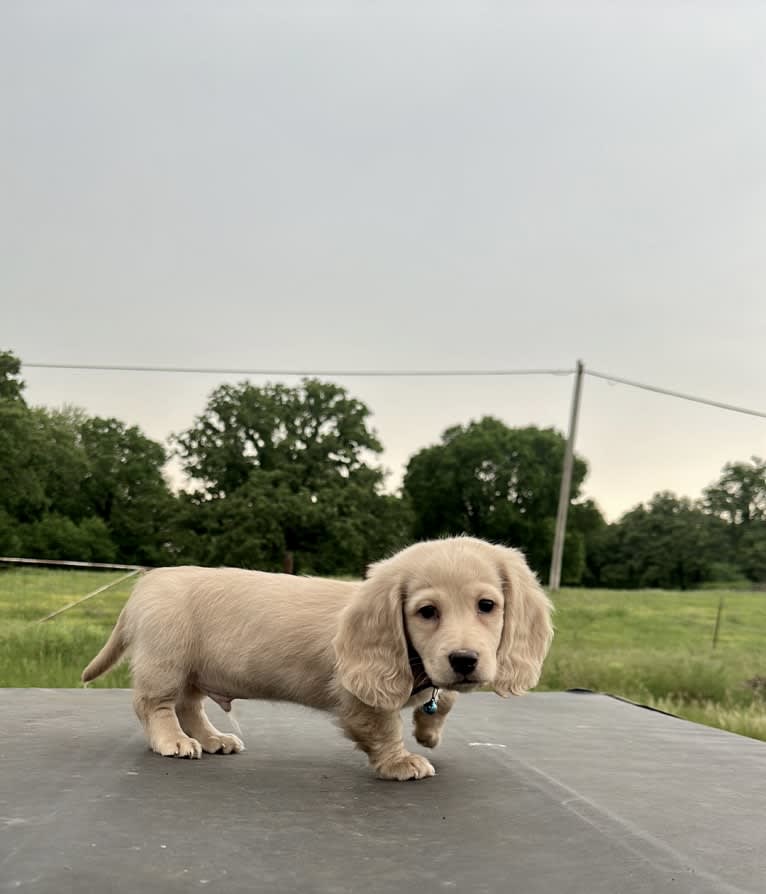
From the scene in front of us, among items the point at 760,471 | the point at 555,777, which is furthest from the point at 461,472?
the point at 555,777

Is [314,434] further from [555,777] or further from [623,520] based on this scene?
[555,777]

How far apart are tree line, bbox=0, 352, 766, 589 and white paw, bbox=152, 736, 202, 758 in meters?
12.9

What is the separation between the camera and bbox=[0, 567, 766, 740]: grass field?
6.87 metres

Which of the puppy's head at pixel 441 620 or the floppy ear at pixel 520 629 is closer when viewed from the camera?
the puppy's head at pixel 441 620

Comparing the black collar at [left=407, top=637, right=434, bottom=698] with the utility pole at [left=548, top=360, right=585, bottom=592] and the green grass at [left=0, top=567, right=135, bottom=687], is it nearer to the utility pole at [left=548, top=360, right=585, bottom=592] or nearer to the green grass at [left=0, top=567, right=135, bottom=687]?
the green grass at [left=0, top=567, right=135, bottom=687]

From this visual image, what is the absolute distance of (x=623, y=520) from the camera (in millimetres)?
27125

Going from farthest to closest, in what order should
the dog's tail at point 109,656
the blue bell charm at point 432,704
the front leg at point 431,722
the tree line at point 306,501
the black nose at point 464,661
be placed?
the tree line at point 306,501 < the dog's tail at point 109,656 < the front leg at point 431,722 < the blue bell charm at point 432,704 < the black nose at point 464,661

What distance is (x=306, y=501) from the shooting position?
20.5m

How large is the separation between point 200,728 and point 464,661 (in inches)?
47.0

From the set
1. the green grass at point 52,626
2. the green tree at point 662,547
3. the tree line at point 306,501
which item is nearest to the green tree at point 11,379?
the tree line at point 306,501

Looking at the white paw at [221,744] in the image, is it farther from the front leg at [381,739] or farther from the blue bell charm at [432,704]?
the blue bell charm at [432,704]

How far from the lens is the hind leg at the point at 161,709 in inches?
119

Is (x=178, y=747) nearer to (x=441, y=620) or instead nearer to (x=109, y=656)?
(x=109, y=656)

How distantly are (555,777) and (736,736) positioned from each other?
1534 mm
